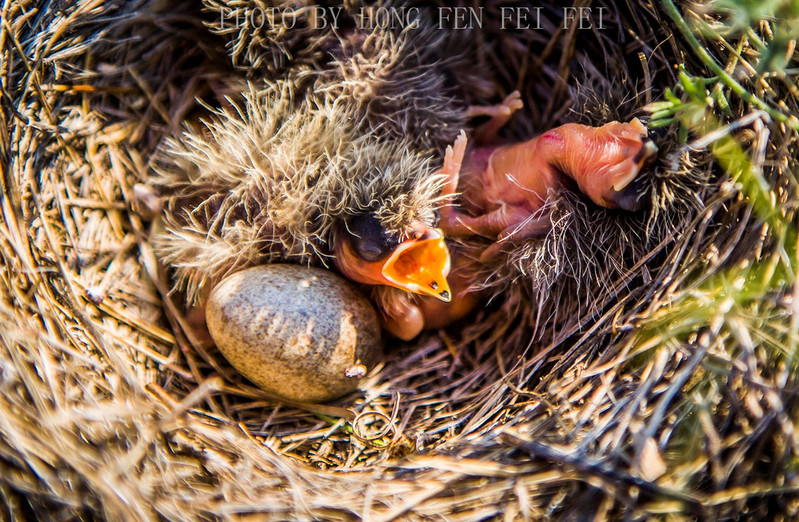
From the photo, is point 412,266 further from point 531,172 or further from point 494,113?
point 494,113

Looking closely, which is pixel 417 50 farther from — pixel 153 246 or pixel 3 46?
pixel 3 46

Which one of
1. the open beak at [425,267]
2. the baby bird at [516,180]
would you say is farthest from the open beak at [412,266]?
the baby bird at [516,180]

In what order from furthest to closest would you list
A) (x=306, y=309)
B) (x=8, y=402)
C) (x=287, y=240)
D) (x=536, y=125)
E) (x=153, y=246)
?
1. (x=536, y=125)
2. (x=153, y=246)
3. (x=287, y=240)
4. (x=306, y=309)
5. (x=8, y=402)

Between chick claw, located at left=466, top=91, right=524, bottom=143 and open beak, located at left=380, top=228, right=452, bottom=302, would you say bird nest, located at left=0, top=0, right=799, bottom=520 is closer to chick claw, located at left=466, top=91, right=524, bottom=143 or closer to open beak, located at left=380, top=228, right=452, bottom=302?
chick claw, located at left=466, top=91, right=524, bottom=143

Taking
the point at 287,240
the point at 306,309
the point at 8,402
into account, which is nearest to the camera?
the point at 8,402

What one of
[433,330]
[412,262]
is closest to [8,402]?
[412,262]

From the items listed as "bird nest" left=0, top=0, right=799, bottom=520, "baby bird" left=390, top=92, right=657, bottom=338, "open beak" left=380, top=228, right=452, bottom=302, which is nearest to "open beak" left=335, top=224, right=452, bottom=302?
"open beak" left=380, top=228, right=452, bottom=302
